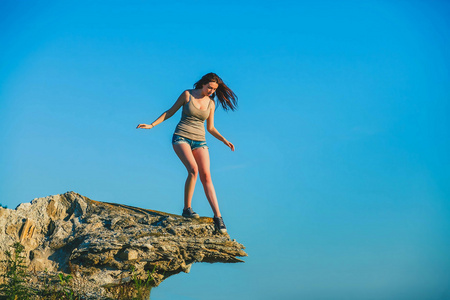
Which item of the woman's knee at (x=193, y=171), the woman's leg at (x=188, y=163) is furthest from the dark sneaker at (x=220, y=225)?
the woman's knee at (x=193, y=171)

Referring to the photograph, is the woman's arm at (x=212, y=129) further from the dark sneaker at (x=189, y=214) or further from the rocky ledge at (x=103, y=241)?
the rocky ledge at (x=103, y=241)

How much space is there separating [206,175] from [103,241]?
2421 mm

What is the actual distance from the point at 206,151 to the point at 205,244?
1.93m

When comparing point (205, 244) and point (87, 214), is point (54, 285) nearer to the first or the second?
point (87, 214)

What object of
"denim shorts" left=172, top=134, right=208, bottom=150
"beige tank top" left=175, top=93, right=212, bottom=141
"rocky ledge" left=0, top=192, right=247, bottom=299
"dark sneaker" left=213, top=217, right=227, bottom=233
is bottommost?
"rocky ledge" left=0, top=192, right=247, bottom=299

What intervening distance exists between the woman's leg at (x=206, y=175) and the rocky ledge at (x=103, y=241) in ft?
1.44

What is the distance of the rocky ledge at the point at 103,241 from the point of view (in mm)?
8180

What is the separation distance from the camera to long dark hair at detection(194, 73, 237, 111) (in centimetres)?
963

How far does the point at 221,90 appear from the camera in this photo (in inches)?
393

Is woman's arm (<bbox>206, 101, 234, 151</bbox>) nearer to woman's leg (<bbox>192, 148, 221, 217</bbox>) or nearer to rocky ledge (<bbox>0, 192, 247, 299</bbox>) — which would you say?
woman's leg (<bbox>192, 148, 221, 217</bbox>)

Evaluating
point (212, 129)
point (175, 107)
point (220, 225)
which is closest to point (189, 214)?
point (220, 225)

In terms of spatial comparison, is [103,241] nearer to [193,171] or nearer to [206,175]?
[193,171]

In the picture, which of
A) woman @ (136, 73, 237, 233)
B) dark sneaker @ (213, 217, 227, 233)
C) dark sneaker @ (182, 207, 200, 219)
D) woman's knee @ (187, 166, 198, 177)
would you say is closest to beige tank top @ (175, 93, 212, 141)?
woman @ (136, 73, 237, 233)

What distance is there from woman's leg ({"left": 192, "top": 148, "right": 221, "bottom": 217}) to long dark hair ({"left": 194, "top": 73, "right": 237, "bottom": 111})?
4.23 feet
